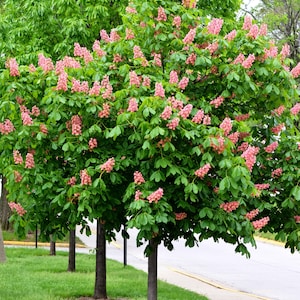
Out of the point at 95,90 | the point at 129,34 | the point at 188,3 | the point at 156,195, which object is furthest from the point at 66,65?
the point at 156,195

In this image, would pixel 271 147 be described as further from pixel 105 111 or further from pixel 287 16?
pixel 287 16

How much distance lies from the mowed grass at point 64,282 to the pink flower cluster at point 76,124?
429 centimetres

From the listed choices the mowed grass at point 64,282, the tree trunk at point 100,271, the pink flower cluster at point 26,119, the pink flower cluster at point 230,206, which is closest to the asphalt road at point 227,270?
the mowed grass at point 64,282

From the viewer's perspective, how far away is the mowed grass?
444 inches

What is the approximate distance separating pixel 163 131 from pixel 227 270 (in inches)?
489

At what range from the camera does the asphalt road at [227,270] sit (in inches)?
547

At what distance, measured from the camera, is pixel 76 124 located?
7238 millimetres

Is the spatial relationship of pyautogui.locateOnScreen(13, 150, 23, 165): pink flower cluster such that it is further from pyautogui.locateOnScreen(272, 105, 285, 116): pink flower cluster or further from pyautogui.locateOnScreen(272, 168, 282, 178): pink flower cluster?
pyautogui.locateOnScreen(272, 105, 285, 116): pink flower cluster

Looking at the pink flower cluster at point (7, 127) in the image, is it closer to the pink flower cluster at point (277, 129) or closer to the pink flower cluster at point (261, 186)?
the pink flower cluster at point (261, 186)

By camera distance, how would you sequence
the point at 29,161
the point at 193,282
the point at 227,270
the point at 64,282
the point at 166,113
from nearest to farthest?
the point at 166,113 < the point at 29,161 < the point at 64,282 < the point at 193,282 < the point at 227,270

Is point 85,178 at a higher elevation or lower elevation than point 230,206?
higher

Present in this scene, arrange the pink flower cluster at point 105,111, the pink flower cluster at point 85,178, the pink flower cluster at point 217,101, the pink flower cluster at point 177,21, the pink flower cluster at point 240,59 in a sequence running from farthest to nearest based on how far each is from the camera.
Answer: the pink flower cluster at point 177,21
the pink flower cluster at point 217,101
the pink flower cluster at point 240,59
the pink flower cluster at point 105,111
the pink flower cluster at point 85,178

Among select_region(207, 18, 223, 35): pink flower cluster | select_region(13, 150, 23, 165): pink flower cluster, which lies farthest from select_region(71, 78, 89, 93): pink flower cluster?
select_region(207, 18, 223, 35): pink flower cluster

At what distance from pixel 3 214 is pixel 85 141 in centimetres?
1835
